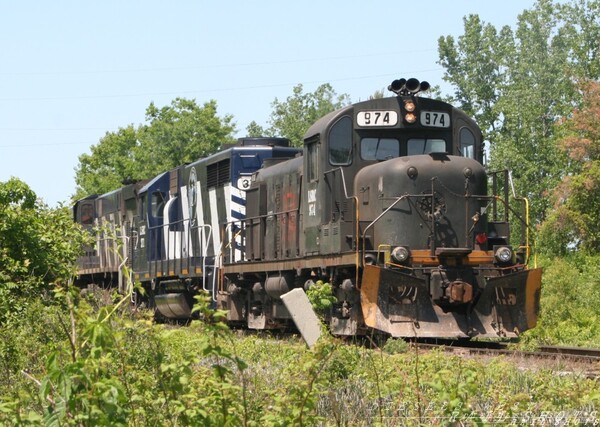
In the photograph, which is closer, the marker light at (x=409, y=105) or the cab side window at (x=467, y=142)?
the marker light at (x=409, y=105)

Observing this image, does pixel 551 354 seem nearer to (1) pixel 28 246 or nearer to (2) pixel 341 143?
(2) pixel 341 143

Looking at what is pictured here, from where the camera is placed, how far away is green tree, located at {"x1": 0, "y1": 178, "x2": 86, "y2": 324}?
13289 mm

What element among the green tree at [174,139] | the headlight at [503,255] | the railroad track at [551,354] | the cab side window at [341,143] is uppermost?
the green tree at [174,139]

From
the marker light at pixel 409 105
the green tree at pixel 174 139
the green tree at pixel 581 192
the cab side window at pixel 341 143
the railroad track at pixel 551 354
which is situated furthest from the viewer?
the green tree at pixel 174 139

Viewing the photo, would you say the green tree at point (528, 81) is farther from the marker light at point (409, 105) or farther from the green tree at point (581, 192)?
the marker light at point (409, 105)

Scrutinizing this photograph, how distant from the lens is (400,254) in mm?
14539

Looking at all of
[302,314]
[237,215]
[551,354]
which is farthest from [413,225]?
[237,215]

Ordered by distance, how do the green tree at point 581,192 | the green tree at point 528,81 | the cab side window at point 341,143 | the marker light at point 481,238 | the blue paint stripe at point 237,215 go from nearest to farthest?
the marker light at point 481,238 → the cab side window at point 341,143 → the blue paint stripe at point 237,215 → the green tree at point 581,192 → the green tree at point 528,81

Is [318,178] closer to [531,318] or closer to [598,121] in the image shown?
[531,318]

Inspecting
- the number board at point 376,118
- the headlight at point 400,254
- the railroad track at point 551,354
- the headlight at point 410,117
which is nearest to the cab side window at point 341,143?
the number board at point 376,118

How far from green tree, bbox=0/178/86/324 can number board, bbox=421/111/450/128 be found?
5203 millimetres

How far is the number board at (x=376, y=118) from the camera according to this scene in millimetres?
15617

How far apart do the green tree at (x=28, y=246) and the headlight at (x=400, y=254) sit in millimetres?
4252

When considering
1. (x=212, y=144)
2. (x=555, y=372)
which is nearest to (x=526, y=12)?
(x=212, y=144)
